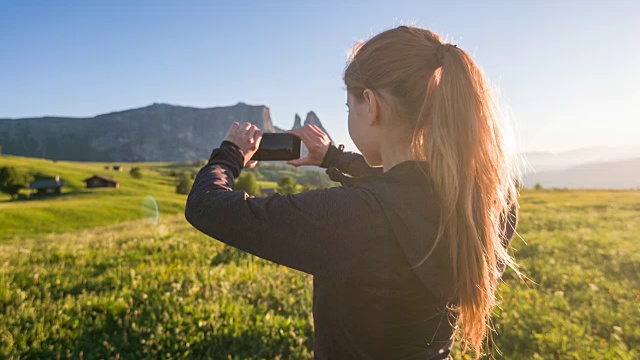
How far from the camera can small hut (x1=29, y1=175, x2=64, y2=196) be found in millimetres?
99938

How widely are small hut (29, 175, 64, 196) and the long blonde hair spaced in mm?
117297

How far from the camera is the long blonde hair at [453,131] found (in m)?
1.94

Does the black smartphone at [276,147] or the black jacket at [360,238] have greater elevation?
the black smartphone at [276,147]

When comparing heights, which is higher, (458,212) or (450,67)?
(450,67)

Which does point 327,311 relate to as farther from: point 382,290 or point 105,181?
point 105,181

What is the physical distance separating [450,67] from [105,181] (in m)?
129

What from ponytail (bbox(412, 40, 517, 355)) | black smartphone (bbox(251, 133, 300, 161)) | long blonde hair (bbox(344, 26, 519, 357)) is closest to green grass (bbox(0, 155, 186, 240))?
black smartphone (bbox(251, 133, 300, 161))

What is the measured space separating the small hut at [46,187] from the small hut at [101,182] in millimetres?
10054

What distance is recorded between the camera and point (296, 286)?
7.68m

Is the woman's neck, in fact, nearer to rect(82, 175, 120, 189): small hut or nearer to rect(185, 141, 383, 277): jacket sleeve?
rect(185, 141, 383, 277): jacket sleeve

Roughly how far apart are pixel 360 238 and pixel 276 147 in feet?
3.63

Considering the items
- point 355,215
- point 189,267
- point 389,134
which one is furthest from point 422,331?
point 189,267

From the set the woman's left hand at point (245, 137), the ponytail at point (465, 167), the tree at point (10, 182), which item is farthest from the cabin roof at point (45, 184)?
the ponytail at point (465, 167)

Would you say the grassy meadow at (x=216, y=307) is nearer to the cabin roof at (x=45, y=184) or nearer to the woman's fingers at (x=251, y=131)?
the woman's fingers at (x=251, y=131)
